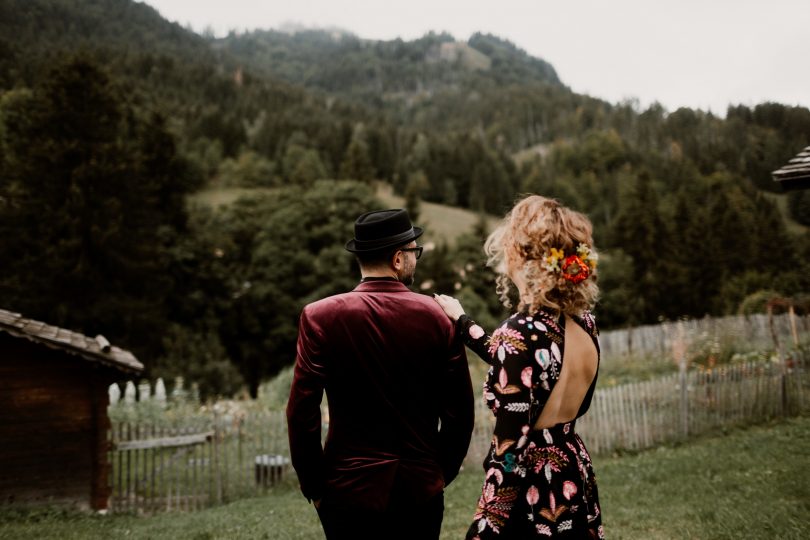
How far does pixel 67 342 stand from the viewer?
9672 millimetres

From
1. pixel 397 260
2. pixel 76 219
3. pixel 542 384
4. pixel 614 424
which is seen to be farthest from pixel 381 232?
pixel 76 219

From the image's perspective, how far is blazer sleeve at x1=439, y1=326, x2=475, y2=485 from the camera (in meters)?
2.85

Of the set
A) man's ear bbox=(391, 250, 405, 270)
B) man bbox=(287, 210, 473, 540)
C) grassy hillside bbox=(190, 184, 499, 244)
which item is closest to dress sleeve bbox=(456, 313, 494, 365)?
man bbox=(287, 210, 473, 540)

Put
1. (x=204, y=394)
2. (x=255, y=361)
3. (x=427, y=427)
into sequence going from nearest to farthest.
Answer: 1. (x=427, y=427)
2. (x=204, y=394)
3. (x=255, y=361)

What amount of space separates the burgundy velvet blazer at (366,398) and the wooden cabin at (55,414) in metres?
8.47

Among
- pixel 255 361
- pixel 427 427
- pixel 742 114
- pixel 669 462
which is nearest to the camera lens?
pixel 427 427

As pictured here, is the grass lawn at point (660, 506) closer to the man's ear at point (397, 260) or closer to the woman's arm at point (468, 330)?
the woman's arm at point (468, 330)

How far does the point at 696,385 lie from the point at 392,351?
11.6 metres

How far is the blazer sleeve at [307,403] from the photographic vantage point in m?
2.65

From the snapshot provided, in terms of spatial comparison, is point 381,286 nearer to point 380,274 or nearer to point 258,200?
point 380,274

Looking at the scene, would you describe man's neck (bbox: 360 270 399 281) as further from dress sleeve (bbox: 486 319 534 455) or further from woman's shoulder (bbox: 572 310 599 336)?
woman's shoulder (bbox: 572 310 599 336)

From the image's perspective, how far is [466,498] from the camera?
30.3ft

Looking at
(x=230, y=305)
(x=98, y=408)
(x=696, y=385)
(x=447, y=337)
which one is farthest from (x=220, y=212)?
(x=447, y=337)

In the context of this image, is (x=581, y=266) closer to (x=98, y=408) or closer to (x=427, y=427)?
(x=427, y=427)
